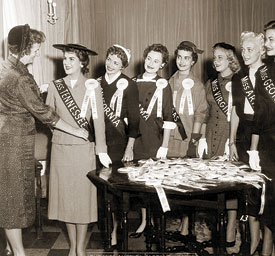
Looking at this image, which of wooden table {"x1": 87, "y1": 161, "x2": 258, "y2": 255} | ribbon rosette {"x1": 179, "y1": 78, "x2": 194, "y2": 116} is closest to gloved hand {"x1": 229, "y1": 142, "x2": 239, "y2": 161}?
ribbon rosette {"x1": 179, "y1": 78, "x2": 194, "y2": 116}

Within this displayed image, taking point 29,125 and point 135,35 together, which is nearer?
point 29,125

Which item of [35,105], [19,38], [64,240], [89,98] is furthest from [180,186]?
[64,240]

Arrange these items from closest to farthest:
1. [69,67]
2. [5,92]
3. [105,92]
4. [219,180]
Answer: [219,180] < [5,92] < [69,67] < [105,92]

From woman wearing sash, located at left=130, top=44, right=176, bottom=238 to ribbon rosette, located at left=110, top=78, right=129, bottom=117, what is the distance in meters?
0.27

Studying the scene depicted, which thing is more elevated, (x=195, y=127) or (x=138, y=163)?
(x=195, y=127)

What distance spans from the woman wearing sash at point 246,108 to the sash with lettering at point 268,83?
0.31m

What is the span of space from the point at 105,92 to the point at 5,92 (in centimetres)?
86

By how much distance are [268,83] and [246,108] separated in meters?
0.49

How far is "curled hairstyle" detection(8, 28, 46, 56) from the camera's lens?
290cm

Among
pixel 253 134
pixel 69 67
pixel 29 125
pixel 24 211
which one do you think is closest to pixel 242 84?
pixel 253 134

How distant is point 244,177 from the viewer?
2.62m

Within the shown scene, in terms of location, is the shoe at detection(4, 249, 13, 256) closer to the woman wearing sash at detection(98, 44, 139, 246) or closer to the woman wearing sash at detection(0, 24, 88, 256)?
the woman wearing sash at detection(0, 24, 88, 256)

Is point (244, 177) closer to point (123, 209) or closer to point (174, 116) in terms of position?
point (123, 209)

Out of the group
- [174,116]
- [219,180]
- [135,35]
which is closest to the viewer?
[219,180]
